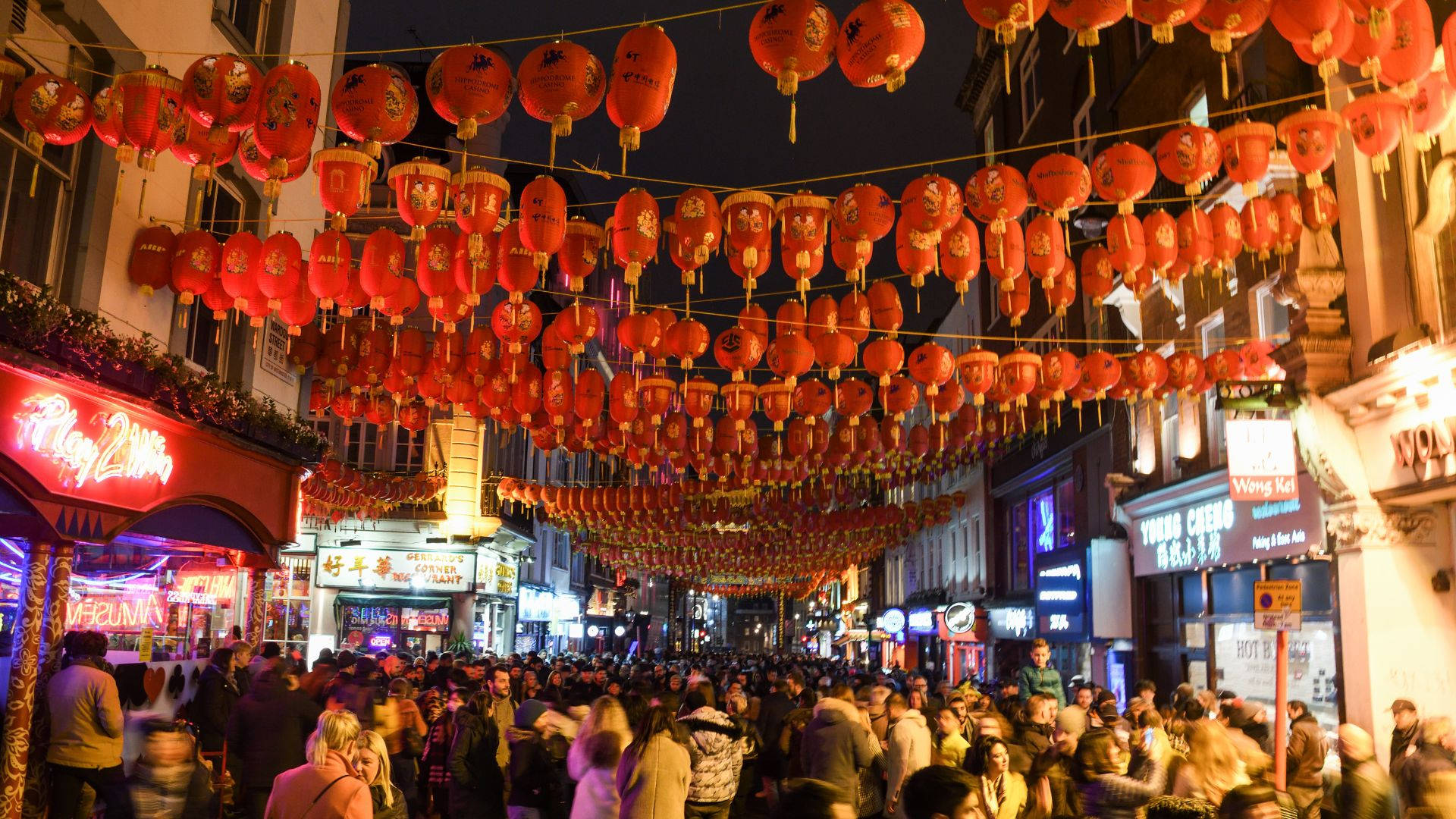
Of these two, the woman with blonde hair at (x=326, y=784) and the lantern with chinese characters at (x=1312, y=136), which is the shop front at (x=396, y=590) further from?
the woman with blonde hair at (x=326, y=784)

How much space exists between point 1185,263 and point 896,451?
1040 cm

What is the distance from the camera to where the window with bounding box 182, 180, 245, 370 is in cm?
1359

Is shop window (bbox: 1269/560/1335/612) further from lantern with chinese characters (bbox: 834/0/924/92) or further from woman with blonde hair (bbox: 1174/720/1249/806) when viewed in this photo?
lantern with chinese characters (bbox: 834/0/924/92)

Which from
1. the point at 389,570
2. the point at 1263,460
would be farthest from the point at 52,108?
the point at 389,570

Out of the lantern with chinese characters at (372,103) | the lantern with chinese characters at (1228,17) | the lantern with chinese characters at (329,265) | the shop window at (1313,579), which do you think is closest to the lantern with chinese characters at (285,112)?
the lantern with chinese characters at (372,103)

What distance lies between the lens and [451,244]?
1184 cm

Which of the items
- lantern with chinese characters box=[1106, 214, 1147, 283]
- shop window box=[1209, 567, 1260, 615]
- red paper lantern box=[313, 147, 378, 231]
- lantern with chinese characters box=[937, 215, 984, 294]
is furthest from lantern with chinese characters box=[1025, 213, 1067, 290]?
red paper lantern box=[313, 147, 378, 231]

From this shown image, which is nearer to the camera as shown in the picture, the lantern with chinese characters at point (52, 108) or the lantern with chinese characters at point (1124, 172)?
the lantern with chinese characters at point (52, 108)

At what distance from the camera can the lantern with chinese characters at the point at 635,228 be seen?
1088 centimetres

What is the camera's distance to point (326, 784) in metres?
5.51

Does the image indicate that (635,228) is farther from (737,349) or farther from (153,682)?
(153,682)

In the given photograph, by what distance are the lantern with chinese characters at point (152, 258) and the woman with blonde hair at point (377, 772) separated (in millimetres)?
6802

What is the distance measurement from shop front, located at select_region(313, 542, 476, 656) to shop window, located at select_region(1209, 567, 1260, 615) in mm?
22734

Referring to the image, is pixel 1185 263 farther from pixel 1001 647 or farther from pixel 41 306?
pixel 1001 647
